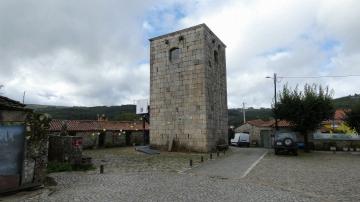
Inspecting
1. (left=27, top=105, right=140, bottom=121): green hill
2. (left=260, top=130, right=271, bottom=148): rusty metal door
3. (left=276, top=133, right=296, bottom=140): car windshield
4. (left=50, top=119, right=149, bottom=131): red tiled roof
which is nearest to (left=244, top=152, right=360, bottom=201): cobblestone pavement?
(left=276, top=133, right=296, bottom=140): car windshield

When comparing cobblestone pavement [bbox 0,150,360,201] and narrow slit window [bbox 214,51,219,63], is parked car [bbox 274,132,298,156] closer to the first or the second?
cobblestone pavement [bbox 0,150,360,201]

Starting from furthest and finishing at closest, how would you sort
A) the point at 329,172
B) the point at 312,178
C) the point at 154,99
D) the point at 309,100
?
the point at 154,99, the point at 309,100, the point at 329,172, the point at 312,178

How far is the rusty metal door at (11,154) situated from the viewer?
788 cm

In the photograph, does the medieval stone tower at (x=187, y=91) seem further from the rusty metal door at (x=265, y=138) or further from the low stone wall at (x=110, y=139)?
the rusty metal door at (x=265, y=138)

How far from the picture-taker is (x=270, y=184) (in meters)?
9.73

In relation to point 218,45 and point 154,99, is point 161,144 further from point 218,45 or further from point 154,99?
point 218,45

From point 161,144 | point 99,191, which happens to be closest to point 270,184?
point 99,191

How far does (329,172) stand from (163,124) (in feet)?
43.7

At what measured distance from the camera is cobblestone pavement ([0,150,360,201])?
7.81 metres

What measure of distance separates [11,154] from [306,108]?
19979mm

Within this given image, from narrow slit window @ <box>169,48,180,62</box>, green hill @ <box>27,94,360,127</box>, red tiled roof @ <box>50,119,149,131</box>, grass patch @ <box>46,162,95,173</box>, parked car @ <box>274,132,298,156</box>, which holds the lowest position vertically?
grass patch @ <box>46,162,95,173</box>

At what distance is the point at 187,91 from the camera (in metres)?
22.2

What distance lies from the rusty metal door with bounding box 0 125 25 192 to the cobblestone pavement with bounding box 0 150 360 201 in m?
0.45

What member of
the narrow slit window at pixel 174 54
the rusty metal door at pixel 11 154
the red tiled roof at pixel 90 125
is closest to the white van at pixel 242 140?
the red tiled roof at pixel 90 125
